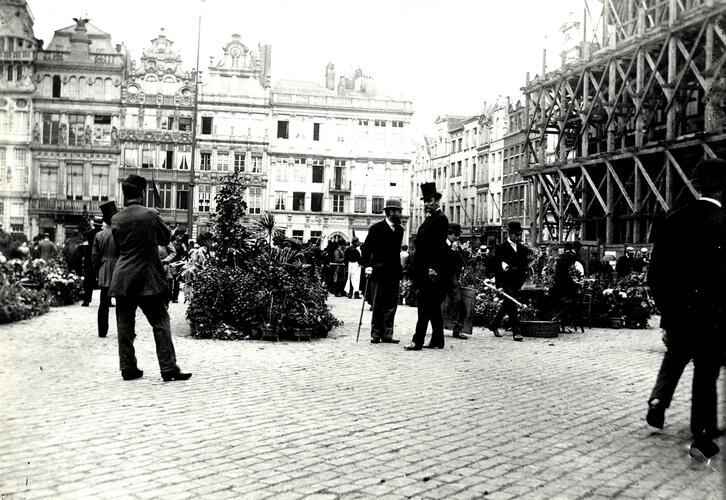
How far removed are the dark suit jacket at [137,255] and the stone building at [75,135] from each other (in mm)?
56420

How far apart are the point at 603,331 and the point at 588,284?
1.78 m

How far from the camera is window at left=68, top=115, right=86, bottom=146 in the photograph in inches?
2525

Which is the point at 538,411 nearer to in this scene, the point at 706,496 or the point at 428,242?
the point at 706,496

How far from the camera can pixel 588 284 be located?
56.7 ft

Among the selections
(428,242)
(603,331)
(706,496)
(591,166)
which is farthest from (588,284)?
(591,166)

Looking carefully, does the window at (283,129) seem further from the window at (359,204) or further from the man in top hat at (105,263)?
the man in top hat at (105,263)

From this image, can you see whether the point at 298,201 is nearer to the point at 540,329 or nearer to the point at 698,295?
the point at 540,329

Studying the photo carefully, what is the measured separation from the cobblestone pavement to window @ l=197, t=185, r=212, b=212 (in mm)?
57440

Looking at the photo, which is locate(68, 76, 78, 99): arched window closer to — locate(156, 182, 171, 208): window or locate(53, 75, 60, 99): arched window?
locate(53, 75, 60, 99): arched window

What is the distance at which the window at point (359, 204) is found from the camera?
71.9 meters

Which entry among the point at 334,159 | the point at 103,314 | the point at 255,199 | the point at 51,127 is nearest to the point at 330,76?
the point at 334,159

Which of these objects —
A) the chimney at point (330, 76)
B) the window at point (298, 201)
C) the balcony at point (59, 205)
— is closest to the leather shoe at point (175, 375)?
the balcony at point (59, 205)

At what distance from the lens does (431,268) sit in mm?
11477

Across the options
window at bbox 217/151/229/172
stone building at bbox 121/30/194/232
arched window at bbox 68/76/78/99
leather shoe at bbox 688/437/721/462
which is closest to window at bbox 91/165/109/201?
stone building at bbox 121/30/194/232
